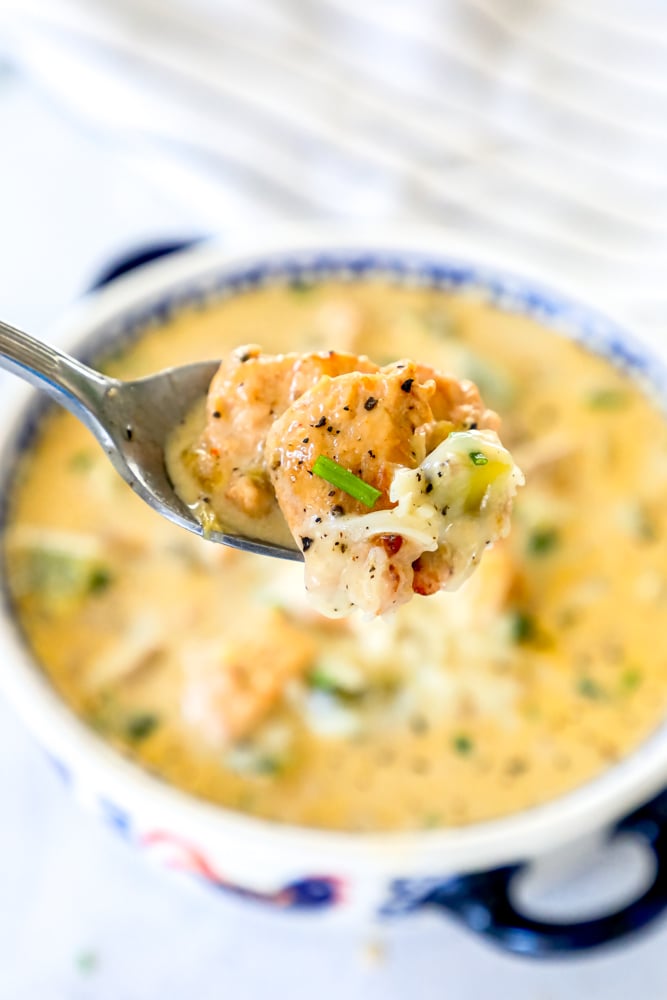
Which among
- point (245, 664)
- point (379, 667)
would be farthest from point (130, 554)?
point (379, 667)

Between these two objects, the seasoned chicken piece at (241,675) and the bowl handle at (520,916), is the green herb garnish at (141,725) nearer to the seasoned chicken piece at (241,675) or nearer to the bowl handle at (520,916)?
the seasoned chicken piece at (241,675)

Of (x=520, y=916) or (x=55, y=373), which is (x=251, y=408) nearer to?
(x=55, y=373)

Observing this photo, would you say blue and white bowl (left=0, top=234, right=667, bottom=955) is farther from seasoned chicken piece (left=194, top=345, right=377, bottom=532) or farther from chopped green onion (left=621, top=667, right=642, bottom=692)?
seasoned chicken piece (left=194, top=345, right=377, bottom=532)

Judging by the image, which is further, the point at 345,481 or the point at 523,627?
the point at 523,627

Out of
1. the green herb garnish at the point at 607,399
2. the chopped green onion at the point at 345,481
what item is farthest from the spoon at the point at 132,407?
the green herb garnish at the point at 607,399

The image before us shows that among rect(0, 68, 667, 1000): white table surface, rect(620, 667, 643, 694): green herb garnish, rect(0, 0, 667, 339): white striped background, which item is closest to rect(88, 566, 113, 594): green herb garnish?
rect(0, 68, 667, 1000): white table surface

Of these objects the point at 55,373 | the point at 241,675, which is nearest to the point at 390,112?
the point at 241,675

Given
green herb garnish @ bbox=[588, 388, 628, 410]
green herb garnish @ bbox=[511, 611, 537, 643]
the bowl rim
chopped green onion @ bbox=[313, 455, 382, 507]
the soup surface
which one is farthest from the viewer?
green herb garnish @ bbox=[588, 388, 628, 410]
